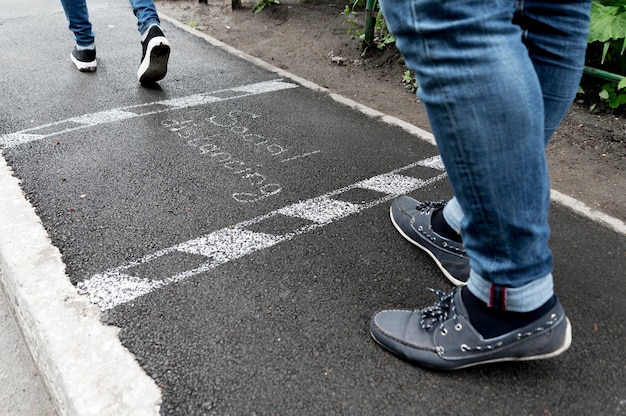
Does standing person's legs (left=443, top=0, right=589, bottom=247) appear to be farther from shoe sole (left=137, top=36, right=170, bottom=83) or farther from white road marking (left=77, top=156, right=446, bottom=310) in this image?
shoe sole (left=137, top=36, right=170, bottom=83)

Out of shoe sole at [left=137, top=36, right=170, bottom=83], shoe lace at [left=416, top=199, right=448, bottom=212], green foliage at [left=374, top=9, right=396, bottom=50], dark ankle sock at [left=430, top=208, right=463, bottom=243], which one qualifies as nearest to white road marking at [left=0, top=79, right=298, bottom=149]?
shoe sole at [left=137, top=36, right=170, bottom=83]

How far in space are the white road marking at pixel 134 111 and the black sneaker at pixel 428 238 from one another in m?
2.06

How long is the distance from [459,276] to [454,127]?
0.91m

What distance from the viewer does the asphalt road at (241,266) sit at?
1558 millimetres

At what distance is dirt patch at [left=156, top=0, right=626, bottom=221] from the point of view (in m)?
3.13

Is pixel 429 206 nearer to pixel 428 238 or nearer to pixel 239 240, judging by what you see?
pixel 428 238

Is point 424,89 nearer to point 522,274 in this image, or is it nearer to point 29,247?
point 522,274

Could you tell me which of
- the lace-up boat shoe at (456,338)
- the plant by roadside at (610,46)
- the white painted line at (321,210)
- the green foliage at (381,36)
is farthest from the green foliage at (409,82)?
the lace-up boat shoe at (456,338)

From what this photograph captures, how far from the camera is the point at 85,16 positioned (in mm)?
4582

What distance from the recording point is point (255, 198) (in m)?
2.65

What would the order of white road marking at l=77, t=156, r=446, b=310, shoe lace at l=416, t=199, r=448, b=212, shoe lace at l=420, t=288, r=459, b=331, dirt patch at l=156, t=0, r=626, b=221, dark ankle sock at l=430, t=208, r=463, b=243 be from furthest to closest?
dirt patch at l=156, t=0, r=626, b=221 < shoe lace at l=416, t=199, r=448, b=212 < dark ankle sock at l=430, t=208, r=463, b=243 < white road marking at l=77, t=156, r=446, b=310 < shoe lace at l=420, t=288, r=459, b=331

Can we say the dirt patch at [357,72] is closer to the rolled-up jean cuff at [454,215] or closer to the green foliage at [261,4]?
the green foliage at [261,4]

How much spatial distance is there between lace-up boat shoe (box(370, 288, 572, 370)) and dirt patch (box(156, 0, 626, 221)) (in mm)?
1509

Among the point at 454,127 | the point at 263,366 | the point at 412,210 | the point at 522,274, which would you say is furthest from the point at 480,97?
the point at 412,210
